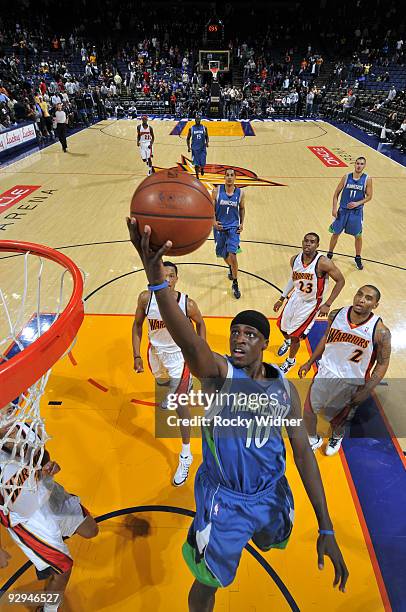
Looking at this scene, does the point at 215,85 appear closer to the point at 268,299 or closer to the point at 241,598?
the point at 268,299

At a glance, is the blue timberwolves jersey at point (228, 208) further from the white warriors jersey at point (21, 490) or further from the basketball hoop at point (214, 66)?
the basketball hoop at point (214, 66)

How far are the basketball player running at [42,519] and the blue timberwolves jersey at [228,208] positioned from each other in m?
3.79

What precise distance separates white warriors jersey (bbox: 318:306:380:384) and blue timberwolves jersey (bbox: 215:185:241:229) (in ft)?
8.41

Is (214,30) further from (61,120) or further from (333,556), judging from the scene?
(333,556)

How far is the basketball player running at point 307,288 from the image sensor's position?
13.1 ft

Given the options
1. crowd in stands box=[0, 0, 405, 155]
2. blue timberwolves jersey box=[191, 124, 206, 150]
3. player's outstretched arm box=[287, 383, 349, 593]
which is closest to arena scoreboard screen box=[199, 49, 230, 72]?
crowd in stands box=[0, 0, 405, 155]

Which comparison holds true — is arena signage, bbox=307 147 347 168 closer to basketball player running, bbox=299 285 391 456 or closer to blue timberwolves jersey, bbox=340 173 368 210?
blue timberwolves jersey, bbox=340 173 368 210

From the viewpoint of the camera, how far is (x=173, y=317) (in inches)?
67.9

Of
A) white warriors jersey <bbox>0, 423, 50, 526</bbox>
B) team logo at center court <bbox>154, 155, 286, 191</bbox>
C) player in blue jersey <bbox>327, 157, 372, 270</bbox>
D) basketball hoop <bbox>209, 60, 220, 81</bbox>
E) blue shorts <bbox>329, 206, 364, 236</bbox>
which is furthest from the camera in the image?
basketball hoop <bbox>209, 60, 220, 81</bbox>

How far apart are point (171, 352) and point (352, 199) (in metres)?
4.26

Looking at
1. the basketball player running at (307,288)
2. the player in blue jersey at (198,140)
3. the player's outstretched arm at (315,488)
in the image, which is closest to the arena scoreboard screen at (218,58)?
the player in blue jersey at (198,140)

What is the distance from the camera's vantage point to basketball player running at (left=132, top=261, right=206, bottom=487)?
3.25 m

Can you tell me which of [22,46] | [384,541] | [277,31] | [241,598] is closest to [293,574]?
[241,598]

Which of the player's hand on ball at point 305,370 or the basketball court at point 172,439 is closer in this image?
the basketball court at point 172,439
